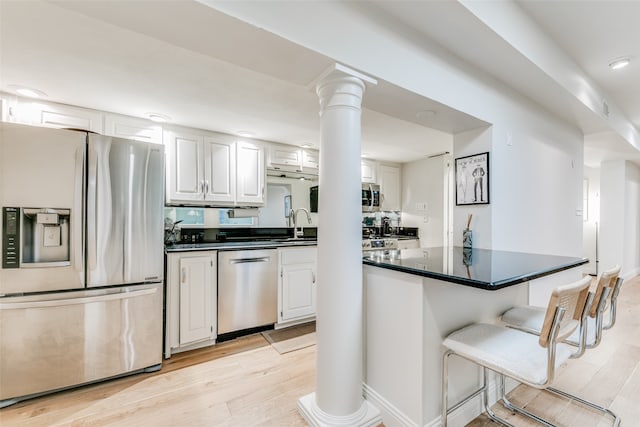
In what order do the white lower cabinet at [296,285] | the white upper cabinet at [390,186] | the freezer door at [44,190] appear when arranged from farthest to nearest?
the white upper cabinet at [390,186]
the white lower cabinet at [296,285]
the freezer door at [44,190]

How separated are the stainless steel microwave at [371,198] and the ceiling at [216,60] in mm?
1327

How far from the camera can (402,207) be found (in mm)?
4973

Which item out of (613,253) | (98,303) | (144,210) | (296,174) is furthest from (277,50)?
(613,253)

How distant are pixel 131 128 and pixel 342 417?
112 inches

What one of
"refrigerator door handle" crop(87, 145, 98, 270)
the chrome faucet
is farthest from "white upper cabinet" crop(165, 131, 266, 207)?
"refrigerator door handle" crop(87, 145, 98, 270)

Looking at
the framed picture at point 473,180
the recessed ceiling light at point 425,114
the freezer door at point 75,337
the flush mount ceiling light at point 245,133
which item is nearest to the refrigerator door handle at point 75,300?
the freezer door at point 75,337

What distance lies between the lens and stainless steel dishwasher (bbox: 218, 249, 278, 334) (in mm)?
2625

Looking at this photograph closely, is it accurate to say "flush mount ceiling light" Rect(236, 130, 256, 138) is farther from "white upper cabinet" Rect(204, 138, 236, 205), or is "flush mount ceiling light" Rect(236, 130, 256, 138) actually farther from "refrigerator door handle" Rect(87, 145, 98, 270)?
"refrigerator door handle" Rect(87, 145, 98, 270)

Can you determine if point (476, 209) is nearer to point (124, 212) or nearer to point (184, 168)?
point (124, 212)

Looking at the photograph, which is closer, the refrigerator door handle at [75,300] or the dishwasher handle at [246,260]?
the refrigerator door handle at [75,300]

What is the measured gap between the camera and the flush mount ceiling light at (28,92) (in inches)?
79.5

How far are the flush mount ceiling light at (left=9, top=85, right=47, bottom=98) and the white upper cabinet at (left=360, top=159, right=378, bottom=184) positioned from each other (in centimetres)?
359

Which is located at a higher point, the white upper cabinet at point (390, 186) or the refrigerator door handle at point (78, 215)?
the white upper cabinet at point (390, 186)

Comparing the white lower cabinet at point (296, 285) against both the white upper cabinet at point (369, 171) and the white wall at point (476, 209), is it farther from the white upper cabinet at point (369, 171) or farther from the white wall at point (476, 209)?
Result: the white upper cabinet at point (369, 171)
